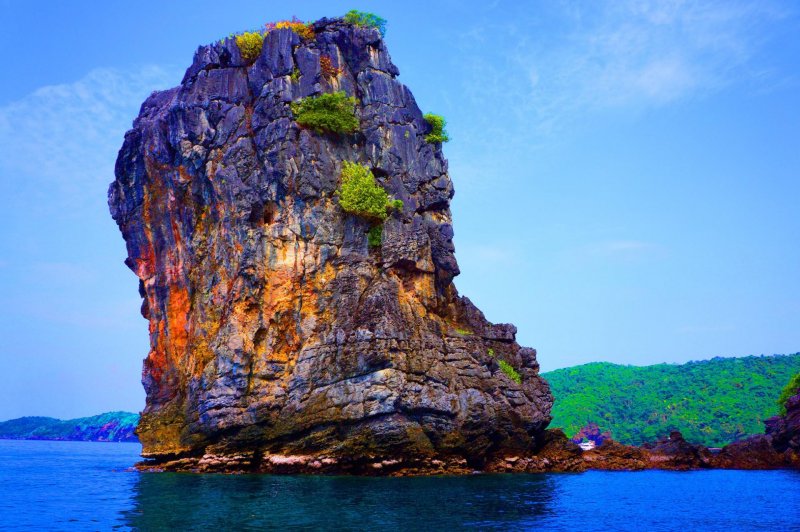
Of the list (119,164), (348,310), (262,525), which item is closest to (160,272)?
(119,164)

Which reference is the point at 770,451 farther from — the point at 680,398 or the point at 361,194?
the point at 680,398

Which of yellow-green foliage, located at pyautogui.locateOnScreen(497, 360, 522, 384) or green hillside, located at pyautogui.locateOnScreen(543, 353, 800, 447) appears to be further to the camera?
green hillside, located at pyautogui.locateOnScreen(543, 353, 800, 447)

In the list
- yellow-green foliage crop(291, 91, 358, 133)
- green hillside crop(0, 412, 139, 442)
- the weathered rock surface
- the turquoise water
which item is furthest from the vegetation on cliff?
green hillside crop(0, 412, 139, 442)

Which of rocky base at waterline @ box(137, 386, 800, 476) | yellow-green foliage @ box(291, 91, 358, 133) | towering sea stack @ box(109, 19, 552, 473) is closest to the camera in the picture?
rocky base at waterline @ box(137, 386, 800, 476)

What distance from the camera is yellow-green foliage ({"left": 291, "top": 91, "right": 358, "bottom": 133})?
43.1 m

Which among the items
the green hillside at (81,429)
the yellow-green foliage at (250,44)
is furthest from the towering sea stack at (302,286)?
the green hillside at (81,429)

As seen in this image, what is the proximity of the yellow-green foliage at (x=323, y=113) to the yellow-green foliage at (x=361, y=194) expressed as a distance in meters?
2.67

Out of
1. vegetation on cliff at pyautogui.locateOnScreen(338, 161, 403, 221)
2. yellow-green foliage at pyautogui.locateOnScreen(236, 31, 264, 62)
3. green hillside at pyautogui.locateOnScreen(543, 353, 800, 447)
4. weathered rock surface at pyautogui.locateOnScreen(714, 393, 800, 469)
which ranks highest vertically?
yellow-green foliage at pyautogui.locateOnScreen(236, 31, 264, 62)

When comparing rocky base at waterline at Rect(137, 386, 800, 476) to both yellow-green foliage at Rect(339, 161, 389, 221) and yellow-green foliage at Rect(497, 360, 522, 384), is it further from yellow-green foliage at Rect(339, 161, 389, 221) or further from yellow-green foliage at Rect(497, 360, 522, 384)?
yellow-green foliage at Rect(339, 161, 389, 221)

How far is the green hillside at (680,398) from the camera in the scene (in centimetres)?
8412

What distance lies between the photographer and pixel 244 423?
3862 cm

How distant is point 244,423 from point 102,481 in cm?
918

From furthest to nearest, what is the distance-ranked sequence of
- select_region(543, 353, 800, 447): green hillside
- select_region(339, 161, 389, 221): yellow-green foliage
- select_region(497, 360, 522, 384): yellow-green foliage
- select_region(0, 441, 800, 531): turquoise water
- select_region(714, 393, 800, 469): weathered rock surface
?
select_region(543, 353, 800, 447): green hillside
select_region(714, 393, 800, 469): weathered rock surface
select_region(497, 360, 522, 384): yellow-green foliage
select_region(339, 161, 389, 221): yellow-green foliage
select_region(0, 441, 800, 531): turquoise water

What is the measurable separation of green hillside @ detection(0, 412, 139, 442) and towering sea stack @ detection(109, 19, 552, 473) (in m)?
141
